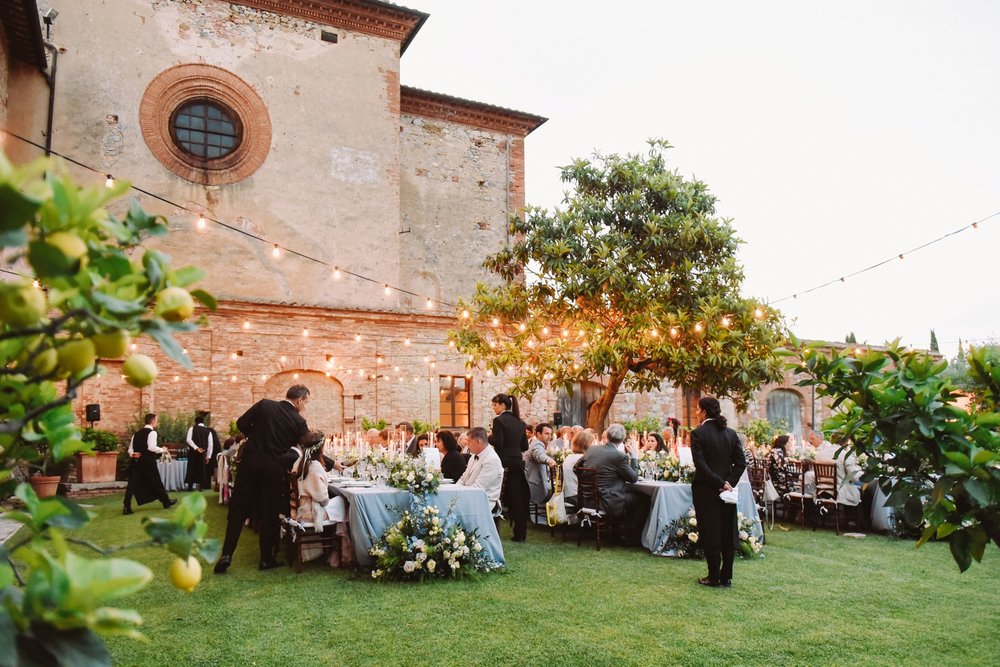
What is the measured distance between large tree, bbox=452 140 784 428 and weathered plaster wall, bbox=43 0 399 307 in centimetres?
530

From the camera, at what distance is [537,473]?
1011 centimetres

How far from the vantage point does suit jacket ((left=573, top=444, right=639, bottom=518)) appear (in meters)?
8.14

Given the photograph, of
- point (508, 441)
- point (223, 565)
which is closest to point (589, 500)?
point (508, 441)

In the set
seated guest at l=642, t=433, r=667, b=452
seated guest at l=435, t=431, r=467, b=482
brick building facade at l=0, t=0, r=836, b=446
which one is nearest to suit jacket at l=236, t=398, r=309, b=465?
seated guest at l=435, t=431, r=467, b=482

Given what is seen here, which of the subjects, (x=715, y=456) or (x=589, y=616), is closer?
(x=589, y=616)

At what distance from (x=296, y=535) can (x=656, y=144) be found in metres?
10.0

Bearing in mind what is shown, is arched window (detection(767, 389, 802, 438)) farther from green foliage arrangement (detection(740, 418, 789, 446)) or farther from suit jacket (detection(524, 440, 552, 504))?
suit jacket (detection(524, 440, 552, 504))

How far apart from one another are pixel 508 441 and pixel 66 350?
7.92 metres

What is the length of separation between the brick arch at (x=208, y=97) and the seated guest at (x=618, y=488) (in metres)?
11.7

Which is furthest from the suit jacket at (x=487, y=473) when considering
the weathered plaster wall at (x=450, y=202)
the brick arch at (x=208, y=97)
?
the weathered plaster wall at (x=450, y=202)

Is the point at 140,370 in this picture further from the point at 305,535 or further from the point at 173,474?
the point at 173,474

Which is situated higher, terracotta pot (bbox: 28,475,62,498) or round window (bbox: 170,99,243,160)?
round window (bbox: 170,99,243,160)

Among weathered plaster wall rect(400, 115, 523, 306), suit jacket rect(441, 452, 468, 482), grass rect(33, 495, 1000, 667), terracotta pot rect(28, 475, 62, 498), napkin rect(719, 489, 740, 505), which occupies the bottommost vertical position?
grass rect(33, 495, 1000, 667)

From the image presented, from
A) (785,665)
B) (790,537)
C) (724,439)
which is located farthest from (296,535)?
(790,537)
